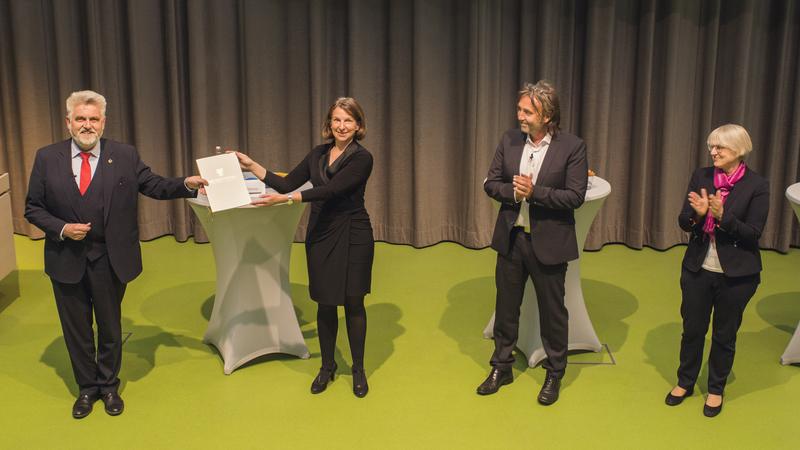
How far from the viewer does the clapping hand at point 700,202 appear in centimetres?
378

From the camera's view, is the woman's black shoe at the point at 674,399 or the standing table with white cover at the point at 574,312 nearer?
the woman's black shoe at the point at 674,399

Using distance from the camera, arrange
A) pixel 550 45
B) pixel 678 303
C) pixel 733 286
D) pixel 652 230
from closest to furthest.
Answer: pixel 733 286 < pixel 678 303 < pixel 550 45 < pixel 652 230

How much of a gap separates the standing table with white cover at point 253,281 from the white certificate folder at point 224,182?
13.3 inches

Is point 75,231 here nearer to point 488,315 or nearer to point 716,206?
point 488,315

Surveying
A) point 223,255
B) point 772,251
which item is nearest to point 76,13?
point 223,255

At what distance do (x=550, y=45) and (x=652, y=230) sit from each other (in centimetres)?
153

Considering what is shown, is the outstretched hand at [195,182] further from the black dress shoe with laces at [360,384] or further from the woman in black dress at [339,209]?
the black dress shoe with laces at [360,384]

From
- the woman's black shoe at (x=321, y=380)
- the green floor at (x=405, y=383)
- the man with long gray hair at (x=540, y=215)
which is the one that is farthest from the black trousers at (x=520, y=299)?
the woman's black shoe at (x=321, y=380)

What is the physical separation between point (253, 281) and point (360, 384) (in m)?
0.76

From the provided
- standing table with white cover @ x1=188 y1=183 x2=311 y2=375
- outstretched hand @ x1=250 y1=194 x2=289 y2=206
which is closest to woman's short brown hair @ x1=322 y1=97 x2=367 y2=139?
outstretched hand @ x1=250 y1=194 x2=289 y2=206

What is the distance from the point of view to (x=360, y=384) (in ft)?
14.0

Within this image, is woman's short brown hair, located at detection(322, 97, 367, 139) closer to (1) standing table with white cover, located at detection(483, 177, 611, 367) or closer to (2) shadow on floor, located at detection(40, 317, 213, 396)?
(1) standing table with white cover, located at detection(483, 177, 611, 367)

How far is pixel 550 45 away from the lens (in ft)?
20.2

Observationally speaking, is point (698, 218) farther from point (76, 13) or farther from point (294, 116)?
point (76, 13)
